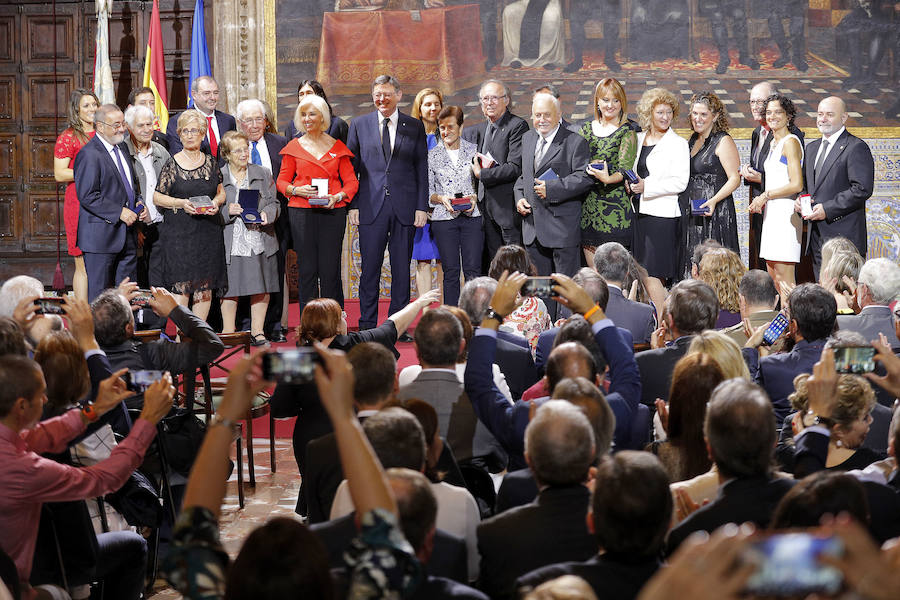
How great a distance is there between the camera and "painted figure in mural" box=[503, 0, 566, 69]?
11484mm

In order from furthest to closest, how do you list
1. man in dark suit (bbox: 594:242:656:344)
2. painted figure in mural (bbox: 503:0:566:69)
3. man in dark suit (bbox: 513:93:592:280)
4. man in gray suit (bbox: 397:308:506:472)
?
painted figure in mural (bbox: 503:0:566:69) → man in dark suit (bbox: 513:93:592:280) → man in dark suit (bbox: 594:242:656:344) → man in gray suit (bbox: 397:308:506:472)

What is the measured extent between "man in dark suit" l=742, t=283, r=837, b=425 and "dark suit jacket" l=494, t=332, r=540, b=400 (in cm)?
101

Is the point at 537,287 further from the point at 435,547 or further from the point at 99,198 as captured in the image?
the point at 99,198

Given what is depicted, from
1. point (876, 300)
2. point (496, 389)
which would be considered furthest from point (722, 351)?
point (876, 300)

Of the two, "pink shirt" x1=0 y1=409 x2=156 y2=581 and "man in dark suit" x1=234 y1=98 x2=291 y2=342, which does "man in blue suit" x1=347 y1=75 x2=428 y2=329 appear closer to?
"man in dark suit" x1=234 y1=98 x2=291 y2=342

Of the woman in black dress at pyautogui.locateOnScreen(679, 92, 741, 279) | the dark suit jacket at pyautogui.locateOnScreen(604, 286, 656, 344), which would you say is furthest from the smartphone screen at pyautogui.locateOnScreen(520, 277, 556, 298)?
the woman in black dress at pyautogui.locateOnScreen(679, 92, 741, 279)

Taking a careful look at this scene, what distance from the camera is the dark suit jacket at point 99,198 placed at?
317 inches

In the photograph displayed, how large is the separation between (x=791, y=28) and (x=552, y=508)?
9901 millimetres

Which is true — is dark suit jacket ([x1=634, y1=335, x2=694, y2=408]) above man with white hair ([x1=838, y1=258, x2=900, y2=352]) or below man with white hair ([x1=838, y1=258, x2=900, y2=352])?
below

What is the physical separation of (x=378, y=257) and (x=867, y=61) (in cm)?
622

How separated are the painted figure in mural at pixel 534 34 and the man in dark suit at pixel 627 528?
31.6 feet

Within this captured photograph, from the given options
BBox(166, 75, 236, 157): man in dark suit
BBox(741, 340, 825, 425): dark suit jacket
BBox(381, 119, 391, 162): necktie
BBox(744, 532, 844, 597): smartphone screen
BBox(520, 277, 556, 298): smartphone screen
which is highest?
BBox(166, 75, 236, 157): man in dark suit

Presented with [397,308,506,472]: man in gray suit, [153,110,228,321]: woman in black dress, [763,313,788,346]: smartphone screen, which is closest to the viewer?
[397,308,506,472]: man in gray suit

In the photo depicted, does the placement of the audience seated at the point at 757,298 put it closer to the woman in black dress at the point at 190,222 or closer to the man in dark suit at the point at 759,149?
the man in dark suit at the point at 759,149
